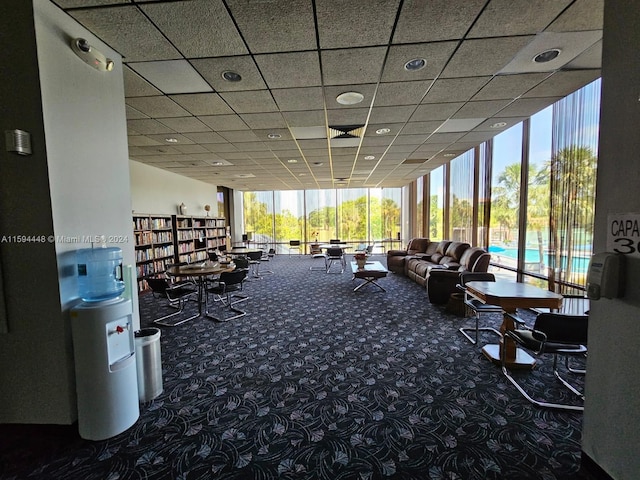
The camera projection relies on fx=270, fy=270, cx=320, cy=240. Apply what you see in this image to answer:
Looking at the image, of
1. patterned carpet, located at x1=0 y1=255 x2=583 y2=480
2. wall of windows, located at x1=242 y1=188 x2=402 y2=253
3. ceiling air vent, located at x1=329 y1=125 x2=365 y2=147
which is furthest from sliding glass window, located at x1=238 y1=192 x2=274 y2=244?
patterned carpet, located at x1=0 y1=255 x2=583 y2=480

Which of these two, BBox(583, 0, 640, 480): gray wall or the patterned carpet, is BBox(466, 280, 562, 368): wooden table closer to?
the patterned carpet

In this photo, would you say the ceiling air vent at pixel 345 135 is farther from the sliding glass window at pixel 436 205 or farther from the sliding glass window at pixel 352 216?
the sliding glass window at pixel 352 216

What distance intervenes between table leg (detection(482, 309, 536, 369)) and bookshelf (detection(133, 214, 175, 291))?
6.14m

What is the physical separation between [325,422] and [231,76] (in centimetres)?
334

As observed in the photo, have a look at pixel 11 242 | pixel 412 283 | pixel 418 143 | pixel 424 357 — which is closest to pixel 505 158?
pixel 418 143

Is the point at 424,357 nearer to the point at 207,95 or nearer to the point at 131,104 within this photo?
the point at 207,95

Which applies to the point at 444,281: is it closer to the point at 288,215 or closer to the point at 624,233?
the point at 624,233

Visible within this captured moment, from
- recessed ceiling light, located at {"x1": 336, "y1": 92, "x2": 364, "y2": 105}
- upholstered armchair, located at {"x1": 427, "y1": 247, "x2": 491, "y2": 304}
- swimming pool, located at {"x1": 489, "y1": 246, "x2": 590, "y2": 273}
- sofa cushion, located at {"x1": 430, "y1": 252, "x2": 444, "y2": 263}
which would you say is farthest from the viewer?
sofa cushion, located at {"x1": 430, "y1": 252, "x2": 444, "y2": 263}

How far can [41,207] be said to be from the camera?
1.79 m

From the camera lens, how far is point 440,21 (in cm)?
210

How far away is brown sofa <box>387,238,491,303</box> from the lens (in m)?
4.68

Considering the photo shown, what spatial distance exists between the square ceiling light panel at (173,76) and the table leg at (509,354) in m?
4.02

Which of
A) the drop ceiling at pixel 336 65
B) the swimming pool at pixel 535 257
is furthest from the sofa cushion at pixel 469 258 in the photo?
the drop ceiling at pixel 336 65

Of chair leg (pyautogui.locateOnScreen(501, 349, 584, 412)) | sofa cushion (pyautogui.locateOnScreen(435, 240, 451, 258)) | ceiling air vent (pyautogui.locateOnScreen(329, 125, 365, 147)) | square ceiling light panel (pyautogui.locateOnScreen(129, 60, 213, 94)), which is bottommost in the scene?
chair leg (pyautogui.locateOnScreen(501, 349, 584, 412))
